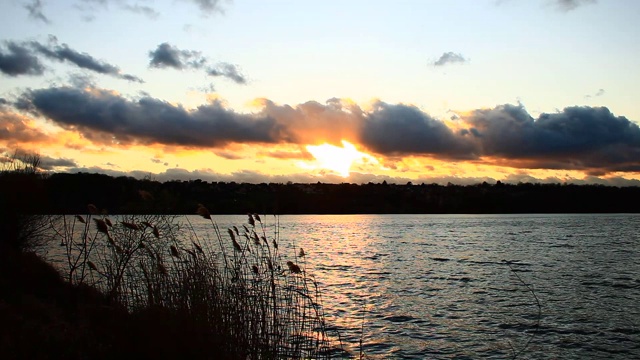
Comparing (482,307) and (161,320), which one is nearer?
(161,320)

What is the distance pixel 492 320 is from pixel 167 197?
14096 mm

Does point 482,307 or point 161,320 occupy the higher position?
point 161,320

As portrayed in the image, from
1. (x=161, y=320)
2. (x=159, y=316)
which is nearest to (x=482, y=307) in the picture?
(x=159, y=316)

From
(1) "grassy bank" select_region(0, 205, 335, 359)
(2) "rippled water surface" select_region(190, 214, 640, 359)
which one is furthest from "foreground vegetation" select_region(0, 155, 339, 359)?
(2) "rippled water surface" select_region(190, 214, 640, 359)

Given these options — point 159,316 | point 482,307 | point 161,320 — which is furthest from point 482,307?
point 161,320

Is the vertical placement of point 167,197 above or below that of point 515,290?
above

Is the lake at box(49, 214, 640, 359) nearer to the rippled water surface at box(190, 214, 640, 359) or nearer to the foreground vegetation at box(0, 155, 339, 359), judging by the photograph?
the rippled water surface at box(190, 214, 640, 359)

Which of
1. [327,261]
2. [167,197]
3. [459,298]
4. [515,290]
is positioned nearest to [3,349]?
[167,197]

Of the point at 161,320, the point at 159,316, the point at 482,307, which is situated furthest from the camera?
the point at 482,307

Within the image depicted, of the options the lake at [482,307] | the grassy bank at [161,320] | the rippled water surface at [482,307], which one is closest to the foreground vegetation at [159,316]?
the grassy bank at [161,320]

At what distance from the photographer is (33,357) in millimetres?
9203

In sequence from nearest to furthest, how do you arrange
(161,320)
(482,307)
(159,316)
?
(161,320), (159,316), (482,307)

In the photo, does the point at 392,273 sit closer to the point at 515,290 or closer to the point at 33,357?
the point at 515,290

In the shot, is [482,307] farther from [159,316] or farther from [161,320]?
[161,320]
